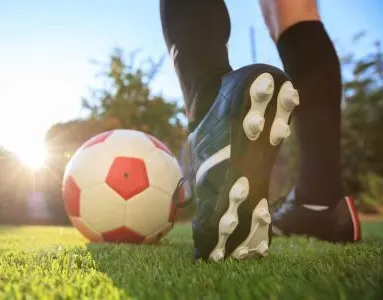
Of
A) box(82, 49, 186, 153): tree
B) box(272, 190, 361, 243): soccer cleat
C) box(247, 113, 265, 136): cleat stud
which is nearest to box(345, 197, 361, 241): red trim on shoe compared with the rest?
box(272, 190, 361, 243): soccer cleat

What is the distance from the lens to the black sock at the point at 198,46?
1567 millimetres

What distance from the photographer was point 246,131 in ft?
4.52

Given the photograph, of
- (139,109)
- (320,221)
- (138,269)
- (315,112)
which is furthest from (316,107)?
(139,109)

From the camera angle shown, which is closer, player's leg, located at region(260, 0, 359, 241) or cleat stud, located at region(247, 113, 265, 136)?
cleat stud, located at region(247, 113, 265, 136)

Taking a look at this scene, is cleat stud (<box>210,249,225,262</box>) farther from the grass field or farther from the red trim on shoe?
the red trim on shoe

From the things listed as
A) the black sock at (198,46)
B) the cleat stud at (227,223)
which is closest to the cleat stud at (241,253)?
the cleat stud at (227,223)

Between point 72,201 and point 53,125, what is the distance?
5.60 meters

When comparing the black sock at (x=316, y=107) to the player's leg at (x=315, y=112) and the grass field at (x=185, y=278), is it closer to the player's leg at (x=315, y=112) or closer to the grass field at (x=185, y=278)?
the player's leg at (x=315, y=112)

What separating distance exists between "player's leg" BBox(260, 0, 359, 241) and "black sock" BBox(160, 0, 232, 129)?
3.04 feet

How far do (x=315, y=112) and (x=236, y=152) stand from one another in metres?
1.26

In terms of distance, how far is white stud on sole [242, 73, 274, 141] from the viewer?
1.35 meters

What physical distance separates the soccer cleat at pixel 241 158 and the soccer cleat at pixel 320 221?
1086 millimetres

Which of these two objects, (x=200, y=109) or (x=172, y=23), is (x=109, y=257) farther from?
(x=172, y=23)

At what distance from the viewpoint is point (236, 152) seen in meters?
1.39
